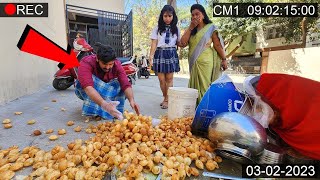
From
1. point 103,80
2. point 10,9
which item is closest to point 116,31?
point 10,9

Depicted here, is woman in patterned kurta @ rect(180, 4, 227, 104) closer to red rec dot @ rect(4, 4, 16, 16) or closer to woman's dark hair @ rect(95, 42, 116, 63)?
woman's dark hair @ rect(95, 42, 116, 63)

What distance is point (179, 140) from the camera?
2.03 meters

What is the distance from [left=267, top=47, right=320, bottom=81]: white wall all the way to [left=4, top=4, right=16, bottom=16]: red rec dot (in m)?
10.3

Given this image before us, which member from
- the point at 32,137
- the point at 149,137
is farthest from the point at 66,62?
the point at 149,137

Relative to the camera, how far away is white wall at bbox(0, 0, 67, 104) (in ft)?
11.3

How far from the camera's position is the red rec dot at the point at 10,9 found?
3554mm

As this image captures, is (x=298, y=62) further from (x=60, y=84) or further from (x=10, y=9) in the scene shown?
(x=10, y=9)

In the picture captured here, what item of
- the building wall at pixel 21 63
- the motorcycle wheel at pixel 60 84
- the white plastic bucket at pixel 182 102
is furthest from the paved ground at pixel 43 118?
the motorcycle wheel at pixel 60 84

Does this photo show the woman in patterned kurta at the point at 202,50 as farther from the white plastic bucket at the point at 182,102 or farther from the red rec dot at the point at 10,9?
the red rec dot at the point at 10,9

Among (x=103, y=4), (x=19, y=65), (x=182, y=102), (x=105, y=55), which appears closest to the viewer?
(x=105, y=55)

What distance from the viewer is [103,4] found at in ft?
35.5

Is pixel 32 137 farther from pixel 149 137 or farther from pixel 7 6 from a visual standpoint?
pixel 7 6
